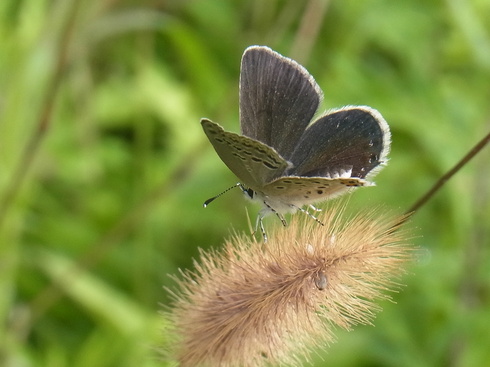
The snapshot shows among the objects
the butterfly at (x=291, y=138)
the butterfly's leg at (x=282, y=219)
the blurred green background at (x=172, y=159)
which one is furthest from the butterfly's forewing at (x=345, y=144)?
the blurred green background at (x=172, y=159)

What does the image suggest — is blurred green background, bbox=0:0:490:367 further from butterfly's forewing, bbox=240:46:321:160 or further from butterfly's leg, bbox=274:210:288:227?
butterfly's forewing, bbox=240:46:321:160

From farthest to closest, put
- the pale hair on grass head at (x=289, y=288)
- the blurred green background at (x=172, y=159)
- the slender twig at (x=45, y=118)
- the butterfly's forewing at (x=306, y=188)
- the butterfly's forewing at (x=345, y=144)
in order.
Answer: the blurred green background at (x=172, y=159) → the slender twig at (x=45, y=118) → the butterfly's forewing at (x=345, y=144) → the butterfly's forewing at (x=306, y=188) → the pale hair on grass head at (x=289, y=288)

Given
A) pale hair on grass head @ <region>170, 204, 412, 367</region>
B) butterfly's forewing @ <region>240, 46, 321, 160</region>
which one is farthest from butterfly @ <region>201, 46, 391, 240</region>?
pale hair on grass head @ <region>170, 204, 412, 367</region>

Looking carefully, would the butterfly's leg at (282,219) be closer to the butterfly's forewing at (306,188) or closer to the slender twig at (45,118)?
the butterfly's forewing at (306,188)

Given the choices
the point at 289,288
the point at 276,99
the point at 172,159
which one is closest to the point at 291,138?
the point at 276,99

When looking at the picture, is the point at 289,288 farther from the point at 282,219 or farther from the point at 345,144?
the point at 345,144

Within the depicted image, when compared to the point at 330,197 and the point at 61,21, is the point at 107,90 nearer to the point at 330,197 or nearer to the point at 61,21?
the point at 61,21
